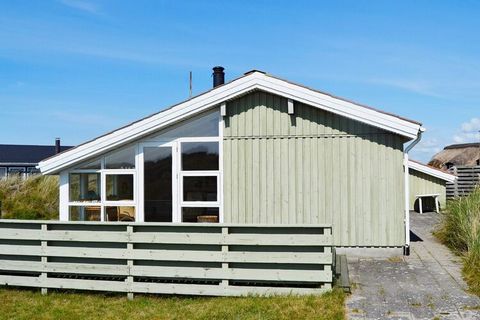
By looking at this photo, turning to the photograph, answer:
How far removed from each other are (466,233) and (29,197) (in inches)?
630

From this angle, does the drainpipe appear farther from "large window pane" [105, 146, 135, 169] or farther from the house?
"large window pane" [105, 146, 135, 169]

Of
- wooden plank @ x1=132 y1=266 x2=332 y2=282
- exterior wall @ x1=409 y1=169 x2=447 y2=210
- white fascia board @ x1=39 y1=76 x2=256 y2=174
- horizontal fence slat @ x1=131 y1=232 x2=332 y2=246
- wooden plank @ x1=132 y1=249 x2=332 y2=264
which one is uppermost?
white fascia board @ x1=39 y1=76 x2=256 y2=174

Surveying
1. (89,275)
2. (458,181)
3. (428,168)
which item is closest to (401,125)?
(89,275)

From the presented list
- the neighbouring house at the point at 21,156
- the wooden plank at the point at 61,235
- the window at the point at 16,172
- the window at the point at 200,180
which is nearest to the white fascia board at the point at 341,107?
the window at the point at 200,180

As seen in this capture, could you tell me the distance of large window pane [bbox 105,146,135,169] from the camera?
10617 millimetres

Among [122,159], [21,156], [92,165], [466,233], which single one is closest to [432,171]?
[466,233]

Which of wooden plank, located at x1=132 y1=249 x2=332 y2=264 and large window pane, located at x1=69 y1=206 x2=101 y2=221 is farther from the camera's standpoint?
large window pane, located at x1=69 y1=206 x2=101 y2=221

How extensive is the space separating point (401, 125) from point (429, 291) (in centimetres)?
362

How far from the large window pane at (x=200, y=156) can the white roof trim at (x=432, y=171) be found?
1288 centimetres

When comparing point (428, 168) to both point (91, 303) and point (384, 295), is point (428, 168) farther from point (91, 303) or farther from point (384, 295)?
point (91, 303)

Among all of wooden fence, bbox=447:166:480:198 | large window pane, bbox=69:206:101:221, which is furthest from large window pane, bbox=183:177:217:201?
wooden fence, bbox=447:166:480:198

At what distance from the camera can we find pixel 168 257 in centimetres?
688

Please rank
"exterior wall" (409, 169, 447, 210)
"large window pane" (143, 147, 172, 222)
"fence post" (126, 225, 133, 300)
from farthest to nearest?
"exterior wall" (409, 169, 447, 210) < "large window pane" (143, 147, 172, 222) < "fence post" (126, 225, 133, 300)

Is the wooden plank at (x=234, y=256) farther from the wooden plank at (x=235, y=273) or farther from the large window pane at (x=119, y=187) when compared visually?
the large window pane at (x=119, y=187)
